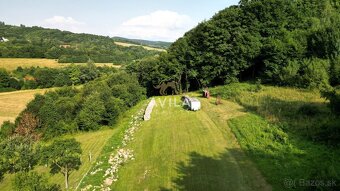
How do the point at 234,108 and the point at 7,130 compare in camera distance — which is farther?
the point at 7,130

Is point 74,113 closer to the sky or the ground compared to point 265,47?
closer to the ground

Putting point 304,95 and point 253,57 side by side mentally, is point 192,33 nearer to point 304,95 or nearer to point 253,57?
point 253,57

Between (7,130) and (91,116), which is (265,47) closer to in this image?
(91,116)

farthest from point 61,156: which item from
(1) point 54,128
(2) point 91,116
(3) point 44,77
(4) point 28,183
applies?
(3) point 44,77

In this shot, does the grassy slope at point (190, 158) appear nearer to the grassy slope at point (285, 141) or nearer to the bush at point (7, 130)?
the grassy slope at point (285, 141)

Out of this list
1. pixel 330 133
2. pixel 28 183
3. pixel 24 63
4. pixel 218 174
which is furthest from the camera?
pixel 24 63

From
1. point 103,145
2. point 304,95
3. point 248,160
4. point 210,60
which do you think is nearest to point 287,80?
point 304,95
